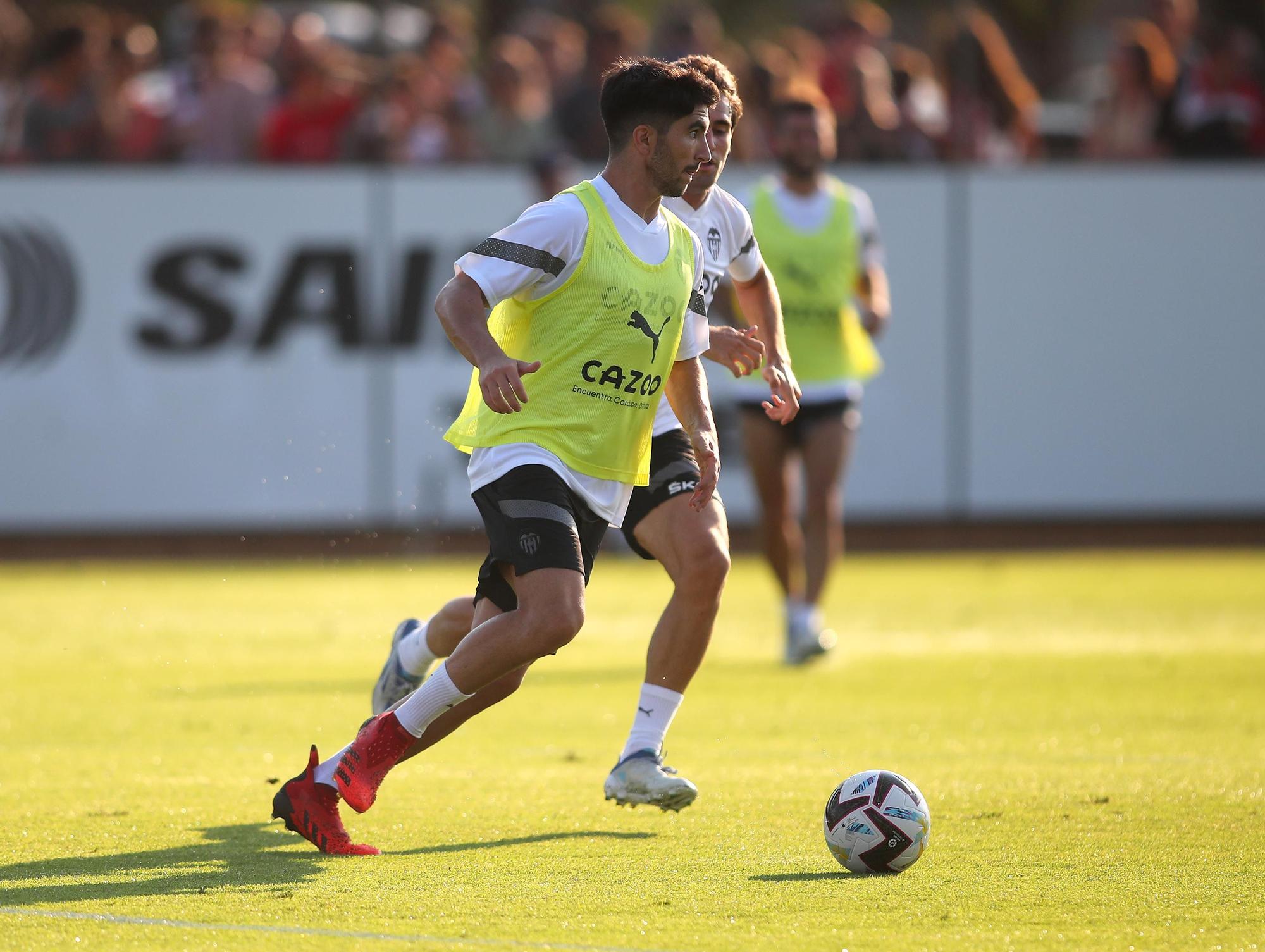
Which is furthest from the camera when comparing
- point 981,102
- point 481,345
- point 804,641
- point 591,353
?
point 981,102

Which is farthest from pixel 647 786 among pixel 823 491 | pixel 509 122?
pixel 509 122

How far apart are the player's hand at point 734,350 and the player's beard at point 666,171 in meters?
0.69

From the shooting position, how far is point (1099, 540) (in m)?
17.1

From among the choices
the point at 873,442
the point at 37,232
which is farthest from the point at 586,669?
the point at 37,232

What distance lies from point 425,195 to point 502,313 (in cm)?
1058

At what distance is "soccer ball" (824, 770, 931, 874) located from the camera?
5.45m

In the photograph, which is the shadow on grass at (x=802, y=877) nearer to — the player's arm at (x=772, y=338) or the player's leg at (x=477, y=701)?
the player's leg at (x=477, y=701)

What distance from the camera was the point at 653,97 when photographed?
19.2 feet

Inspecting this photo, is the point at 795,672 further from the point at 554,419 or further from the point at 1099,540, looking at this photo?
the point at 1099,540

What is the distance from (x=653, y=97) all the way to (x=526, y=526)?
1.33 meters

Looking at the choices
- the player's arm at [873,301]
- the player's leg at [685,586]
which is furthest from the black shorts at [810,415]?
the player's leg at [685,586]

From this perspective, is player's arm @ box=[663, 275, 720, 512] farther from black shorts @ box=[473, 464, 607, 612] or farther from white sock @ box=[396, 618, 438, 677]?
white sock @ box=[396, 618, 438, 677]

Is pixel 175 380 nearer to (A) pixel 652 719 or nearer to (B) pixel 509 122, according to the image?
(B) pixel 509 122

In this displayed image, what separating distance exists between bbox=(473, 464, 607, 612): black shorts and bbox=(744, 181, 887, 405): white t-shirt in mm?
4910
